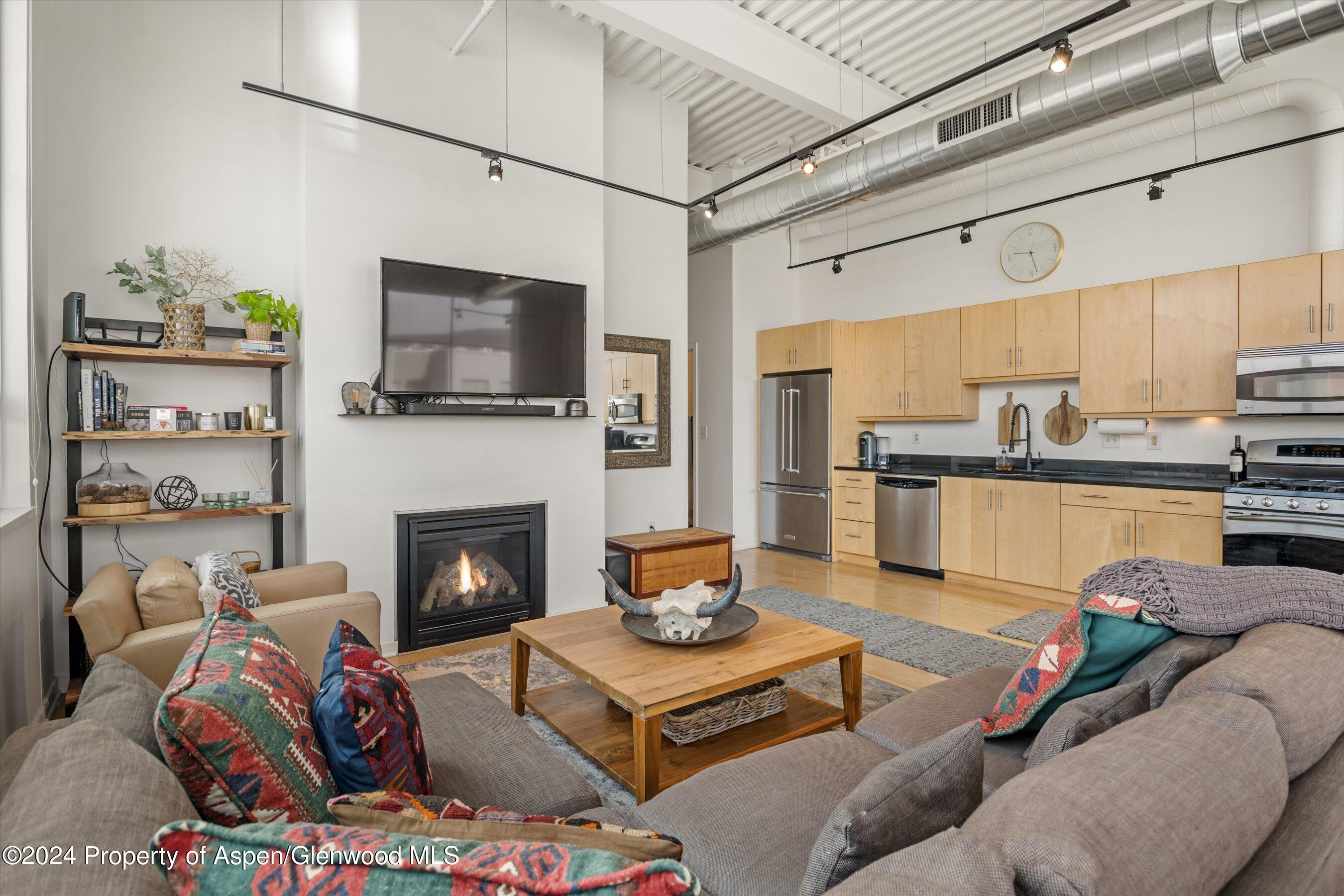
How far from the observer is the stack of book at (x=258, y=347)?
335 cm

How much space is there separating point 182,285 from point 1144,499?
5.82 metres

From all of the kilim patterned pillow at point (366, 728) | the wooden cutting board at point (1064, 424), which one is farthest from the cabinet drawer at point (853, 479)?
the kilim patterned pillow at point (366, 728)

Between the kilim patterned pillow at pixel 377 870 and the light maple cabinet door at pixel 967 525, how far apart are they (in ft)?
17.2

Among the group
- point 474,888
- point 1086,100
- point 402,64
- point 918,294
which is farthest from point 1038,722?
point 918,294

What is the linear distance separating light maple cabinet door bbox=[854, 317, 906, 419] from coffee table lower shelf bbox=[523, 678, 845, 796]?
4000mm

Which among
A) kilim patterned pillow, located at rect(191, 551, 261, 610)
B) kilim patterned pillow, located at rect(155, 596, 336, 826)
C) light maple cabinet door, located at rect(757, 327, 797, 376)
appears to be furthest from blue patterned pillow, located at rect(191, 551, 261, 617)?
light maple cabinet door, located at rect(757, 327, 797, 376)

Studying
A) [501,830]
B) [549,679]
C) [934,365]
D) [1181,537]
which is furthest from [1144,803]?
[934,365]

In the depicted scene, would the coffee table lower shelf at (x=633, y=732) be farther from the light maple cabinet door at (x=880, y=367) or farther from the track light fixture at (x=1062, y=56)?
the light maple cabinet door at (x=880, y=367)

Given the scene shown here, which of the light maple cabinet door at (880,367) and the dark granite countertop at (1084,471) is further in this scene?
the light maple cabinet door at (880,367)

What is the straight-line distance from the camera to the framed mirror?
546 centimetres

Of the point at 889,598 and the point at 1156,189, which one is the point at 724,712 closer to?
the point at 889,598

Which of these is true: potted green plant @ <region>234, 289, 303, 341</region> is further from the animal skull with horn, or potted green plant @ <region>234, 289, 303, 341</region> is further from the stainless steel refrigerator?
the stainless steel refrigerator

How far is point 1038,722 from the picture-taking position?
1.68 meters

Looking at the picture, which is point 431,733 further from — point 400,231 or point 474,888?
point 400,231
